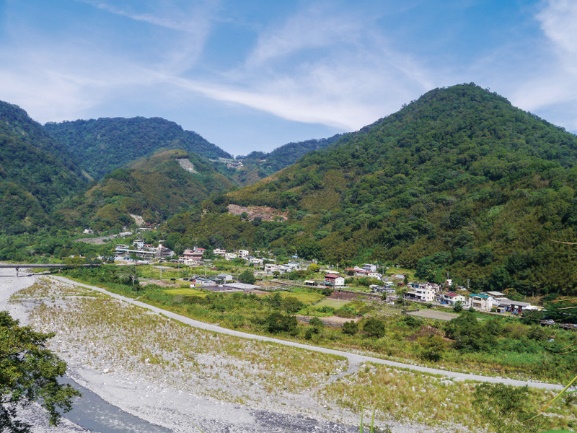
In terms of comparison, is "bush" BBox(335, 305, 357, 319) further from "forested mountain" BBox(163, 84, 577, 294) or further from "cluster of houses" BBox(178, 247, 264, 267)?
"cluster of houses" BBox(178, 247, 264, 267)

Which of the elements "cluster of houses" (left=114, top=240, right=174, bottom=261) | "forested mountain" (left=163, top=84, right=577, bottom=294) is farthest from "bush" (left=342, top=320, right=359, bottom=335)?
"cluster of houses" (left=114, top=240, right=174, bottom=261)

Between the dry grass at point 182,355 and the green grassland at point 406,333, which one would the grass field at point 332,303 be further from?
the dry grass at point 182,355

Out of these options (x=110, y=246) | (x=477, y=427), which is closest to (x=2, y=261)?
(x=110, y=246)

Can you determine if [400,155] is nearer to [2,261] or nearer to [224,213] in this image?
[224,213]

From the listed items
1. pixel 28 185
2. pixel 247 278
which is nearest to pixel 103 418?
pixel 247 278

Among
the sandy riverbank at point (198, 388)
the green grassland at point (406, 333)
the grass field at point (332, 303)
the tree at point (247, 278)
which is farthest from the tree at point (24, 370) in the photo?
the tree at point (247, 278)

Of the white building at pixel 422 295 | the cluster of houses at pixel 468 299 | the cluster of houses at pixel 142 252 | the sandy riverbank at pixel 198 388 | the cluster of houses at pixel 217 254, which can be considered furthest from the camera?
the cluster of houses at pixel 142 252

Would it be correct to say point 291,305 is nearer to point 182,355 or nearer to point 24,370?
point 182,355
